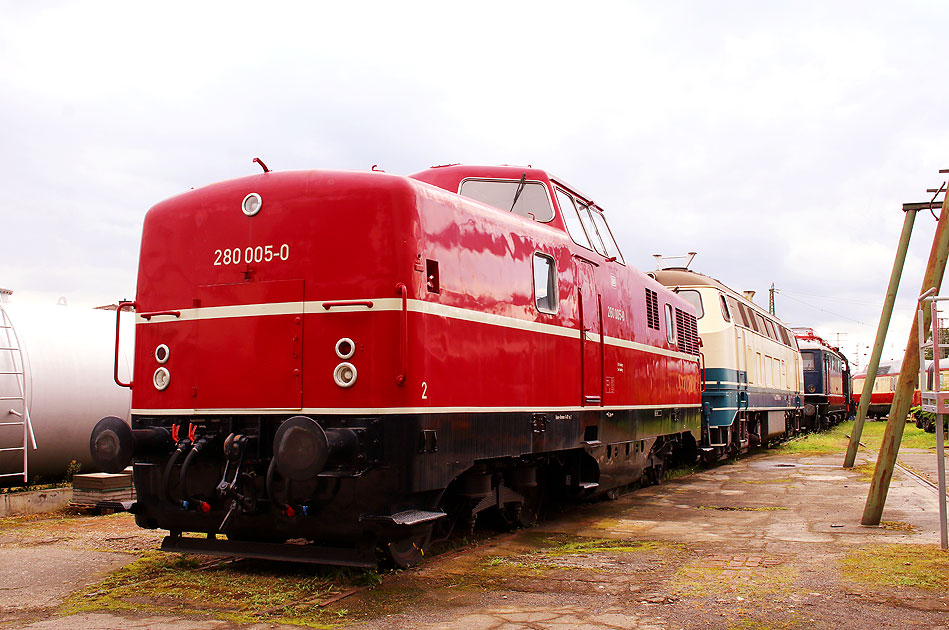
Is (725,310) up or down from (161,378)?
up

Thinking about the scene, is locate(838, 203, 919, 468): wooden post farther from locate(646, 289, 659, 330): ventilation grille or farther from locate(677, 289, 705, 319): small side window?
locate(646, 289, 659, 330): ventilation grille

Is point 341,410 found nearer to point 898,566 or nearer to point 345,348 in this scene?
point 345,348

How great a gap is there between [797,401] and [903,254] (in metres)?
15.1

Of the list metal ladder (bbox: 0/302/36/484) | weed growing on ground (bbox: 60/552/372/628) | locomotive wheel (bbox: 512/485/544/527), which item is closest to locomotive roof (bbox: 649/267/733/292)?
locomotive wheel (bbox: 512/485/544/527)

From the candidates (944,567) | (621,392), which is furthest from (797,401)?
(944,567)

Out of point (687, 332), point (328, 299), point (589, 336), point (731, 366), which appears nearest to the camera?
point (328, 299)

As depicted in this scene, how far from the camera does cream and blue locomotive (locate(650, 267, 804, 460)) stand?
16.5m

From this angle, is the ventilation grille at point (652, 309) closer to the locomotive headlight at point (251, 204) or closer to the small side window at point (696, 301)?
the small side window at point (696, 301)

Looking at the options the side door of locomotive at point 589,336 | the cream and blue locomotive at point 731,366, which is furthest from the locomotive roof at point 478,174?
the cream and blue locomotive at point 731,366

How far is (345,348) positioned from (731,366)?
12.7 metres

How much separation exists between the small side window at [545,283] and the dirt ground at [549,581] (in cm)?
221

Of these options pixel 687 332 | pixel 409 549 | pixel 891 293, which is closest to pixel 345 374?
pixel 409 549

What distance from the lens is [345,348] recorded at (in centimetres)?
586

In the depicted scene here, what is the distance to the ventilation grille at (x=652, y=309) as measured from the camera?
1102 cm
